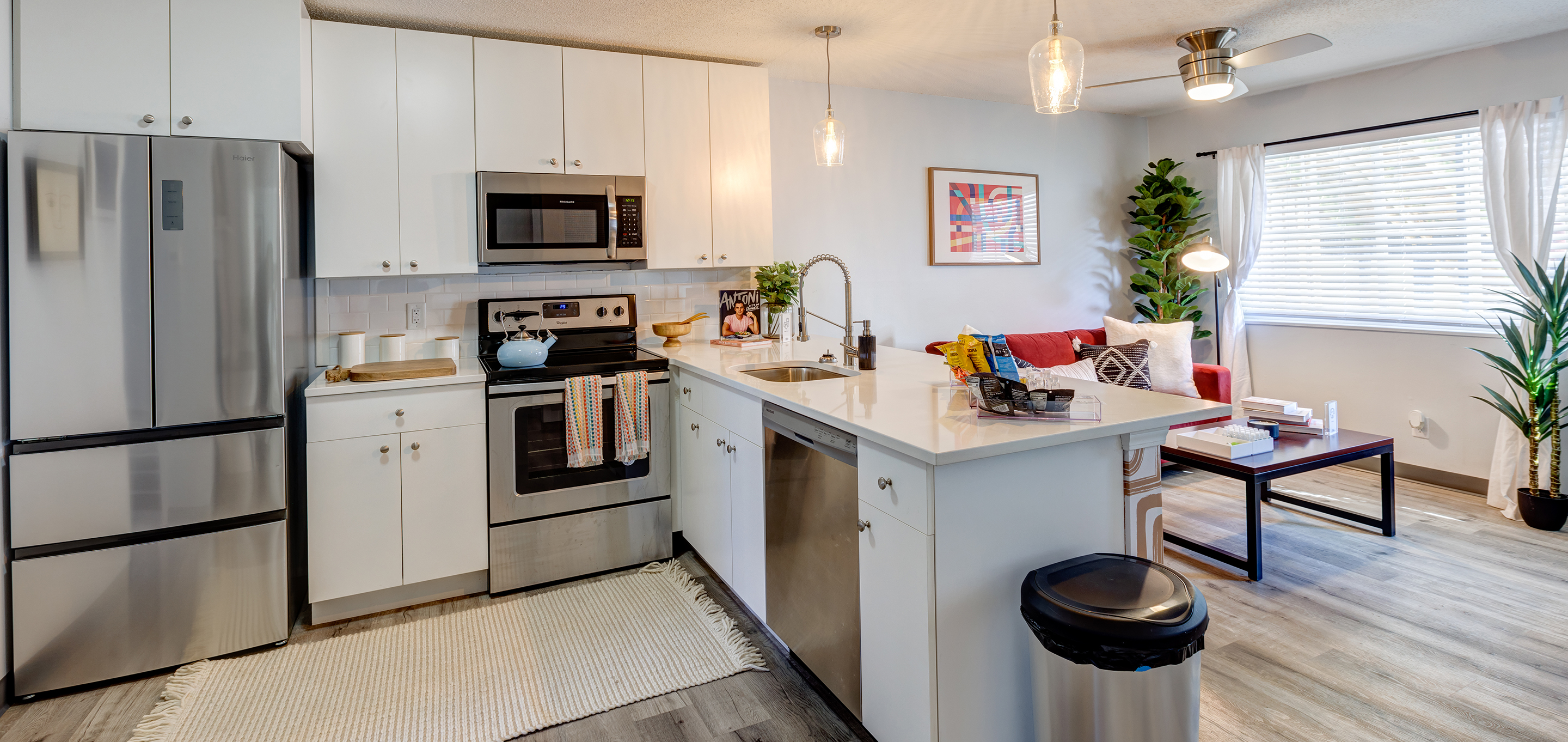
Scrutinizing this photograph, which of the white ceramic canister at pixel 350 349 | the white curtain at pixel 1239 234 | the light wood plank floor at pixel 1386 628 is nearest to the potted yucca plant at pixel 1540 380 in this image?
the light wood plank floor at pixel 1386 628

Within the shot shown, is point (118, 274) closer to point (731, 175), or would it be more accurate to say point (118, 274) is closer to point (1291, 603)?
point (731, 175)

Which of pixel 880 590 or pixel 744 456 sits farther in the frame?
pixel 744 456

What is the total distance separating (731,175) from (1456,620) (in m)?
3.28

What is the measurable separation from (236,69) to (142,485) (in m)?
1.36

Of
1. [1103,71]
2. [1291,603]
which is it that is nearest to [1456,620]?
[1291,603]

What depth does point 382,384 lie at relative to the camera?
2709 mm

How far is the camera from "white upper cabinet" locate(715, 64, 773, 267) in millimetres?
3543

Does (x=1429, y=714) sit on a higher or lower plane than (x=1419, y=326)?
lower

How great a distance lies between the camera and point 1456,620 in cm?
259

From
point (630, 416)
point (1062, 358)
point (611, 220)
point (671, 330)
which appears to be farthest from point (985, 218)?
point (630, 416)

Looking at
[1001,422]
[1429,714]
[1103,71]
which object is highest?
[1103,71]

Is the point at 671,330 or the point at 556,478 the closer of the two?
the point at 556,478

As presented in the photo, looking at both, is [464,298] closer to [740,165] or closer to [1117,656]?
[740,165]

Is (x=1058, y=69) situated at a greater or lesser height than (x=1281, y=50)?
lesser
